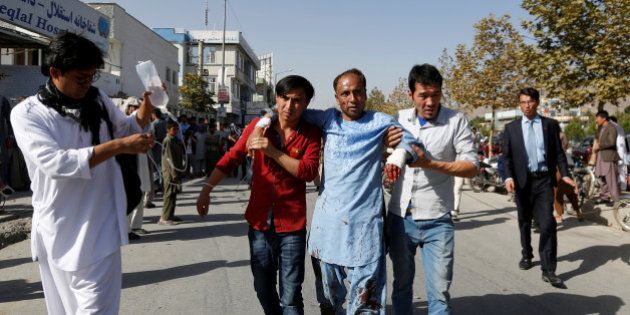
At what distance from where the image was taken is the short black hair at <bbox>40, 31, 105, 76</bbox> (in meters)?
2.29

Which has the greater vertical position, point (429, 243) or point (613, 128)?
point (613, 128)

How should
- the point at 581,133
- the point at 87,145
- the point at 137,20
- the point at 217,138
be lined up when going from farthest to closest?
1. the point at 581,133
2. the point at 137,20
3. the point at 217,138
4. the point at 87,145

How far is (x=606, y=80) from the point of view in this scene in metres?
9.89

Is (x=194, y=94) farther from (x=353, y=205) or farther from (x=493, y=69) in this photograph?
(x=353, y=205)

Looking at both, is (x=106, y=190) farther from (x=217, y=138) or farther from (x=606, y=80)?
(x=217, y=138)

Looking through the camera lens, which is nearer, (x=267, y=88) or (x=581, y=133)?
(x=581, y=133)

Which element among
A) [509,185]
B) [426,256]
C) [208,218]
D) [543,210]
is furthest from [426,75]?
[208,218]

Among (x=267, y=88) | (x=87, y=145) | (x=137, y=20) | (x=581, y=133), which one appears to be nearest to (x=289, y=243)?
(x=87, y=145)

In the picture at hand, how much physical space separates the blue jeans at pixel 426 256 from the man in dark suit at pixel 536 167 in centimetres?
225

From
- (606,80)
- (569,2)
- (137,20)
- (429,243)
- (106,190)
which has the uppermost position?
(137,20)

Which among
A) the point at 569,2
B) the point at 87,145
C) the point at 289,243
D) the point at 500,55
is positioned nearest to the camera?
the point at 87,145

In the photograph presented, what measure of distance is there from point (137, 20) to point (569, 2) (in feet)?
77.0

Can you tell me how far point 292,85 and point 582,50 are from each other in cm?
993

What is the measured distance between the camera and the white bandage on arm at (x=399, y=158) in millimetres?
2664
